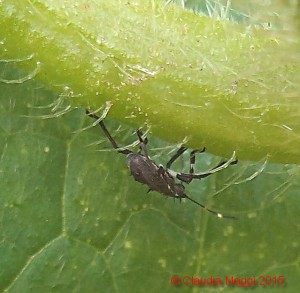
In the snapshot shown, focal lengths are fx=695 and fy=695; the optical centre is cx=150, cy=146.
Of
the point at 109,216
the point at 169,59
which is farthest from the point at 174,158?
the point at 169,59

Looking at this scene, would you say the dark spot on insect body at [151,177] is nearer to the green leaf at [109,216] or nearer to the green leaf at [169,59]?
the green leaf at [109,216]

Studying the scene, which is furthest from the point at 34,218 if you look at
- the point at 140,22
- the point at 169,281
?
the point at 140,22

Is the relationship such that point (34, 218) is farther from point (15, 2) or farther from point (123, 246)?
point (15, 2)

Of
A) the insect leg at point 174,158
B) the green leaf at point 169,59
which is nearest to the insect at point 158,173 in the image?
the insect leg at point 174,158

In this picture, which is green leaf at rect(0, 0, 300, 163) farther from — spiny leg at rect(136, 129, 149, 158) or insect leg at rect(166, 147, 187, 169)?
insect leg at rect(166, 147, 187, 169)

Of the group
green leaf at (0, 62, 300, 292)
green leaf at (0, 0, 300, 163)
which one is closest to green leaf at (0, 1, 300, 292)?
green leaf at (0, 62, 300, 292)

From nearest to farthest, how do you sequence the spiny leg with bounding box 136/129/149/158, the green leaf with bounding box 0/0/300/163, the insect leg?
the green leaf with bounding box 0/0/300/163
the spiny leg with bounding box 136/129/149/158
the insect leg

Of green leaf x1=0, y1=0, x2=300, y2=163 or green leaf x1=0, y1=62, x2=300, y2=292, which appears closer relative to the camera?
green leaf x1=0, y1=0, x2=300, y2=163
